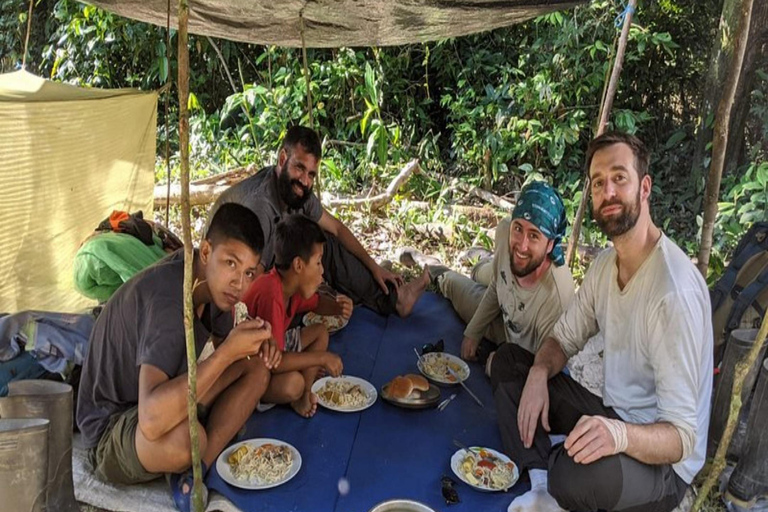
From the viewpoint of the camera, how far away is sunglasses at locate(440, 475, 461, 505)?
2.31 metres

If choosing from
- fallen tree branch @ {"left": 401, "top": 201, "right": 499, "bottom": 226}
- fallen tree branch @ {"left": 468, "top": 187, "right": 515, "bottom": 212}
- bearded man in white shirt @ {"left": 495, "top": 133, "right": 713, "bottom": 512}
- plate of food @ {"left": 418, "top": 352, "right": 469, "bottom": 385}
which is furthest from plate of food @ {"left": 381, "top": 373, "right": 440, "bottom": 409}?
fallen tree branch @ {"left": 468, "top": 187, "right": 515, "bottom": 212}

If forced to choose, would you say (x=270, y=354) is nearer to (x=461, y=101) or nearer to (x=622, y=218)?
(x=622, y=218)

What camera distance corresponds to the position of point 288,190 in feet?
12.7

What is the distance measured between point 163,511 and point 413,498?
101 centimetres

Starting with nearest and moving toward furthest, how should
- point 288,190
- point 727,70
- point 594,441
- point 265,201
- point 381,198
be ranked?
point 594,441 → point 265,201 → point 288,190 → point 727,70 → point 381,198

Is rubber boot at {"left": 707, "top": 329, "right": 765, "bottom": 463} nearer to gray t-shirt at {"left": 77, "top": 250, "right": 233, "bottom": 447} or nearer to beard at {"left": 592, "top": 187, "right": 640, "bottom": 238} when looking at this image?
beard at {"left": 592, "top": 187, "right": 640, "bottom": 238}

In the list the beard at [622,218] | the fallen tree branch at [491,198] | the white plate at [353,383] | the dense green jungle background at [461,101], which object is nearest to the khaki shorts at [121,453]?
the white plate at [353,383]

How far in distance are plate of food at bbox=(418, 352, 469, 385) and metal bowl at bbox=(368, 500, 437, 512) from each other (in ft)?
3.52

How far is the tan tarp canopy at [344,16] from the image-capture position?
3.85 m

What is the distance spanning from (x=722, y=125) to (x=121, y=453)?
10.4 feet

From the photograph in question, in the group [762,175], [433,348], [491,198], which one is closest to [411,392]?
[433,348]

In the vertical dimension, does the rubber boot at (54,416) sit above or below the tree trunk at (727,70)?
below

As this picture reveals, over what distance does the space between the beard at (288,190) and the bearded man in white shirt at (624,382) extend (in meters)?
1.95

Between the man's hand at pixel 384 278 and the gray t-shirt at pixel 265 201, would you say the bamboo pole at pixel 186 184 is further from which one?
the man's hand at pixel 384 278
